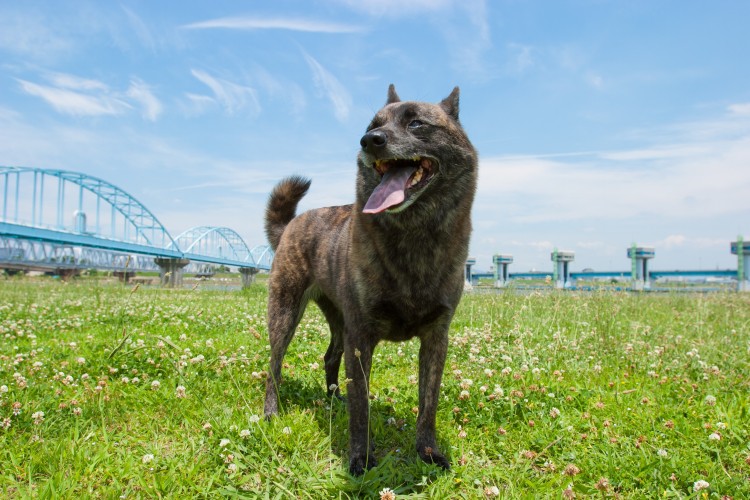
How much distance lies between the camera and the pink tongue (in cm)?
278

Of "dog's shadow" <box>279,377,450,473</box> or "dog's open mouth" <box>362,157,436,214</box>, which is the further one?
"dog's shadow" <box>279,377,450,473</box>

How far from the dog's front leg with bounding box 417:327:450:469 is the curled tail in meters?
2.41

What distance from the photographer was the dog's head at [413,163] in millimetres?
2809

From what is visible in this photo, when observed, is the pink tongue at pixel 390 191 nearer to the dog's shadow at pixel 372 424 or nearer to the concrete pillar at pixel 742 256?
the dog's shadow at pixel 372 424

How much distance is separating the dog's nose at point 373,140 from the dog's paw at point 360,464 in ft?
6.16

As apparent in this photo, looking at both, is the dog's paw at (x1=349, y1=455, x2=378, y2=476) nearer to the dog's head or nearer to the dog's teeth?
the dog's head

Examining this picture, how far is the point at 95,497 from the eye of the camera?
100 inches

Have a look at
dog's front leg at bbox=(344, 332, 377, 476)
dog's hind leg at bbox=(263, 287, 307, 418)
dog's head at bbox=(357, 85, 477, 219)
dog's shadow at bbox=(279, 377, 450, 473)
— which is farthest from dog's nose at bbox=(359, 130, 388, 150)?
dog's hind leg at bbox=(263, 287, 307, 418)

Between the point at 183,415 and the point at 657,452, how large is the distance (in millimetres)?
3264

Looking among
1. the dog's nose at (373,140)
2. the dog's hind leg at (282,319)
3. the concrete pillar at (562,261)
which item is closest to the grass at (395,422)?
the dog's hind leg at (282,319)

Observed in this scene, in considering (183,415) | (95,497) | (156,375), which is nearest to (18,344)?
(156,375)

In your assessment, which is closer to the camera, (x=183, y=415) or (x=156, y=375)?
(x=183, y=415)

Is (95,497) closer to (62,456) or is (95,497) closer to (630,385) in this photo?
(62,456)

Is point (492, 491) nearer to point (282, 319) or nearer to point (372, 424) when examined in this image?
point (372, 424)
